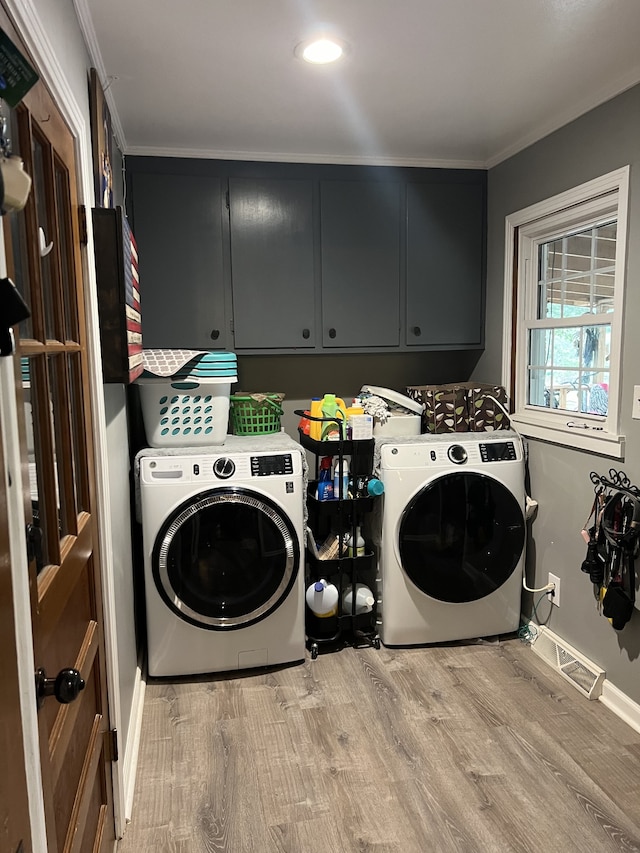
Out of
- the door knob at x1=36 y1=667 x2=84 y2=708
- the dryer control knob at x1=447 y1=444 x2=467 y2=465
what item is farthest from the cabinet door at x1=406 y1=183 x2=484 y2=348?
the door knob at x1=36 y1=667 x2=84 y2=708

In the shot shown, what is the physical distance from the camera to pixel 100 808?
1602 millimetres

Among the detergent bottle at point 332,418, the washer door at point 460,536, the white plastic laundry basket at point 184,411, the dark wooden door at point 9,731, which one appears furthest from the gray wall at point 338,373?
the dark wooden door at point 9,731

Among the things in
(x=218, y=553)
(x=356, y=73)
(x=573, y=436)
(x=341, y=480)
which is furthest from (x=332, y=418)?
(x=356, y=73)

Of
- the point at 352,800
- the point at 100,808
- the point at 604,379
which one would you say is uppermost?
the point at 604,379

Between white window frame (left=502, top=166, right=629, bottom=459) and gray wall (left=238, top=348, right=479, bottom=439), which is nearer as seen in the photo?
white window frame (left=502, top=166, right=629, bottom=459)

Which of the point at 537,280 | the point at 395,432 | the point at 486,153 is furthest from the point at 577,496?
the point at 486,153

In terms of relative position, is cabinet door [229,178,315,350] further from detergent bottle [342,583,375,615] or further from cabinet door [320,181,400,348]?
detergent bottle [342,583,375,615]

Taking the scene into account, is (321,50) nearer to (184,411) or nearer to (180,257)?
(180,257)

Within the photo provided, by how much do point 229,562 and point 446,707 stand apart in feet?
3.43

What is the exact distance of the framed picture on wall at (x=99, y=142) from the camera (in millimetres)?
1868

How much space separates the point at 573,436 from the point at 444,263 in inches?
45.1

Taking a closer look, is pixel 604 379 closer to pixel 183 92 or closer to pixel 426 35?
pixel 426 35

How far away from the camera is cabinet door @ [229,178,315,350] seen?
2.97 metres

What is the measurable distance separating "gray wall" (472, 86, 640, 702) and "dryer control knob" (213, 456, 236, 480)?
1446 millimetres
